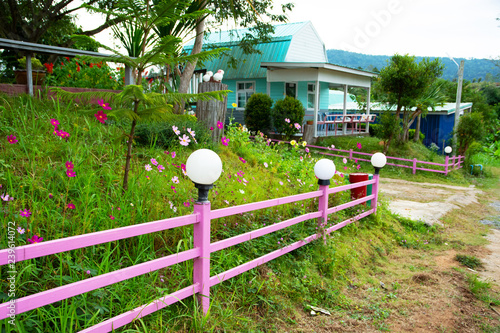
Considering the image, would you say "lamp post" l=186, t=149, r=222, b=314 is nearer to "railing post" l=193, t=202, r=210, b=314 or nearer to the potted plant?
"railing post" l=193, t=202, r=210, b=314

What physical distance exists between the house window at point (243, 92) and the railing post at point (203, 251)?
1717 centimetres

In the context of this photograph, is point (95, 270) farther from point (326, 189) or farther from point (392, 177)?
point (392, 177)

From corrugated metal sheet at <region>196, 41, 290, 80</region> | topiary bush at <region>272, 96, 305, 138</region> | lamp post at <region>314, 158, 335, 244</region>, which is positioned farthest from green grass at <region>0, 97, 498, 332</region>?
corrugated metal sheet at <region>196, 41, 290, 80</region>

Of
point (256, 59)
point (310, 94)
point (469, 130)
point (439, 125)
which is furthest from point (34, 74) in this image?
point (439, 125)

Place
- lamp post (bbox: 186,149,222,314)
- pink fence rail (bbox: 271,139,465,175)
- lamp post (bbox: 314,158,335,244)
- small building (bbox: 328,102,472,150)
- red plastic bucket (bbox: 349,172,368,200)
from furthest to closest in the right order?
small building (bbox: 328,102,472,150), pink fence rail (bbox: 271,139,465,175), red plastic bucket (bbox: 349,172,368,200), lamp post (bbox: 314,158,335,244), lamp post (bbox: 186,149,222,314)

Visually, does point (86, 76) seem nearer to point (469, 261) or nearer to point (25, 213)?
point (25, 213)

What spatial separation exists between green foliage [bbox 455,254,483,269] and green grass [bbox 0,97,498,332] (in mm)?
1063

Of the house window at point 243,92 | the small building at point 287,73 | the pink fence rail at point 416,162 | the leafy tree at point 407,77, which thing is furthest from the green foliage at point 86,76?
the house window at point 243,92

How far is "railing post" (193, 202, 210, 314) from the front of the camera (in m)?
2.61

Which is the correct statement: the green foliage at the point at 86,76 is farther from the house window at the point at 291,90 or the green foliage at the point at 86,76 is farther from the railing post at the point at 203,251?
the house window at the point at 291,90

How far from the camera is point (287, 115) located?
14867 mm

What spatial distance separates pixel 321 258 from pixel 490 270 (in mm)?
2551

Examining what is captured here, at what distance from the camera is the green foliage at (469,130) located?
15.1 metres

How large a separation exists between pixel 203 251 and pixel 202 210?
11.9 inches
